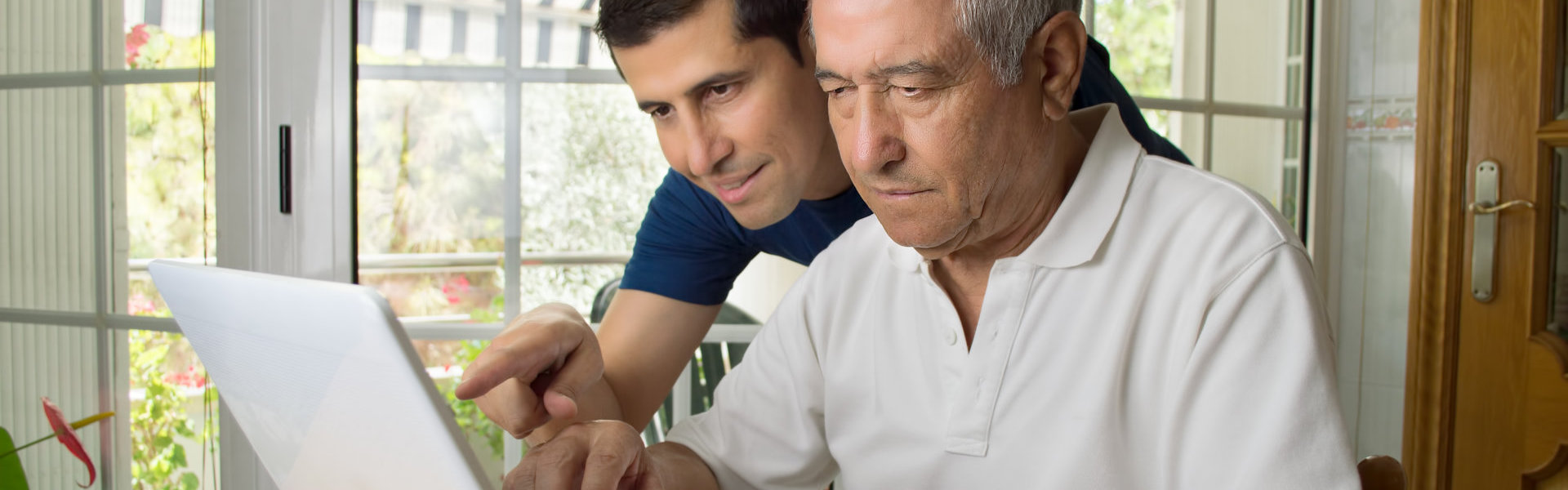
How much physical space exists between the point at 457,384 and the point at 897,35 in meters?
1.51

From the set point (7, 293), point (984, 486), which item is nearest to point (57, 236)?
point (7, 293)

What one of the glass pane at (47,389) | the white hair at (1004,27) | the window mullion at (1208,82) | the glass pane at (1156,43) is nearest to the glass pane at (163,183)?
the glass pane at (47,389)

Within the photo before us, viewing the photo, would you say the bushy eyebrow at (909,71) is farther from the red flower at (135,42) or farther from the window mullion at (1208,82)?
the window mullion at (1208,82)

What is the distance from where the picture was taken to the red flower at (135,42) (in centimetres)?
182

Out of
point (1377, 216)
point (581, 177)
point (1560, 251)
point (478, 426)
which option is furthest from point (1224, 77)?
point (478, 426)

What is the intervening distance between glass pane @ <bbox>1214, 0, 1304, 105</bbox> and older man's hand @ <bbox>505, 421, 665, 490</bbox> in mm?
2059

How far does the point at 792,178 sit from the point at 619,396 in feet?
1.28

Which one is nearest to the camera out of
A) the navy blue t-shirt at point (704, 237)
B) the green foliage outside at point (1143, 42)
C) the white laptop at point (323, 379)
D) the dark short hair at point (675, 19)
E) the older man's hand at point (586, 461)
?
the white laptop at point (323, 379)

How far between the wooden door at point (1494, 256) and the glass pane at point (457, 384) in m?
2.08

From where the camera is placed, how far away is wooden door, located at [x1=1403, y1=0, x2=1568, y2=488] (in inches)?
88.4

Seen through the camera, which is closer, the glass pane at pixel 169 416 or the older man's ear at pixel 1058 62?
the older man's ear at pixel 1058 62

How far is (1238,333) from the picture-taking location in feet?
2.82

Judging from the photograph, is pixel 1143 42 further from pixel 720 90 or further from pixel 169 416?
pixel 169 416

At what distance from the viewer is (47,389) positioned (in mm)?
1750
